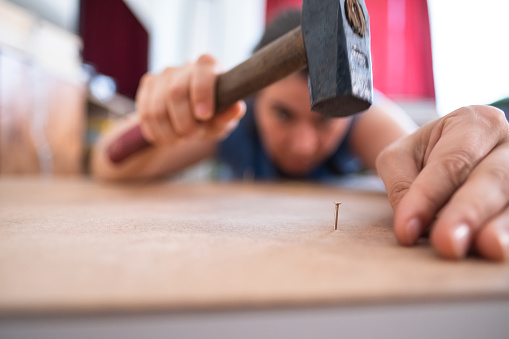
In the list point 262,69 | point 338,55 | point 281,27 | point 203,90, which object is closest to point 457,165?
point 338,55

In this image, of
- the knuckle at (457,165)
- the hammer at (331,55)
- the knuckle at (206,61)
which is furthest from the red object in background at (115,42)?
the knuckle at (457,165)

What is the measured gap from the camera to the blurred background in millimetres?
1780

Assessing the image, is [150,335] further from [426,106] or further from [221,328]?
[426,106]

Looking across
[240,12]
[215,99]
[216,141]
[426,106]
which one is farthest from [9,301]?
[240,12]

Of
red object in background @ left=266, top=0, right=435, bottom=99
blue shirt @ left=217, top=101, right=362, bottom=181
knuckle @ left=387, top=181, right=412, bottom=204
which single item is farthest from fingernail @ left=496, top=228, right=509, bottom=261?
red object in background @ left=266, top=0, right=435, bottom=99

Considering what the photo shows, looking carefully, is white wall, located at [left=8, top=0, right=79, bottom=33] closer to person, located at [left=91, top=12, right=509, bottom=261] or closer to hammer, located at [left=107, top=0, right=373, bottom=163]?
person, located at [left=91, top=12, right=509, bottom=261]

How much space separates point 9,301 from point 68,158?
2.36 metres

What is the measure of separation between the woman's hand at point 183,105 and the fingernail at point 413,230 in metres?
0.47

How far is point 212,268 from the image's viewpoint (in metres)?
0.23

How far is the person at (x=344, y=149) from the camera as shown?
29 cm

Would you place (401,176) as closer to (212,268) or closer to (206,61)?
(212,268)

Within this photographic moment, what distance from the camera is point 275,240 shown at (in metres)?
0.33

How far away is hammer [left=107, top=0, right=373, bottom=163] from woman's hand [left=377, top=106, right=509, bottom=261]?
0.32 feet

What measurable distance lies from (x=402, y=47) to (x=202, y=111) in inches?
144
